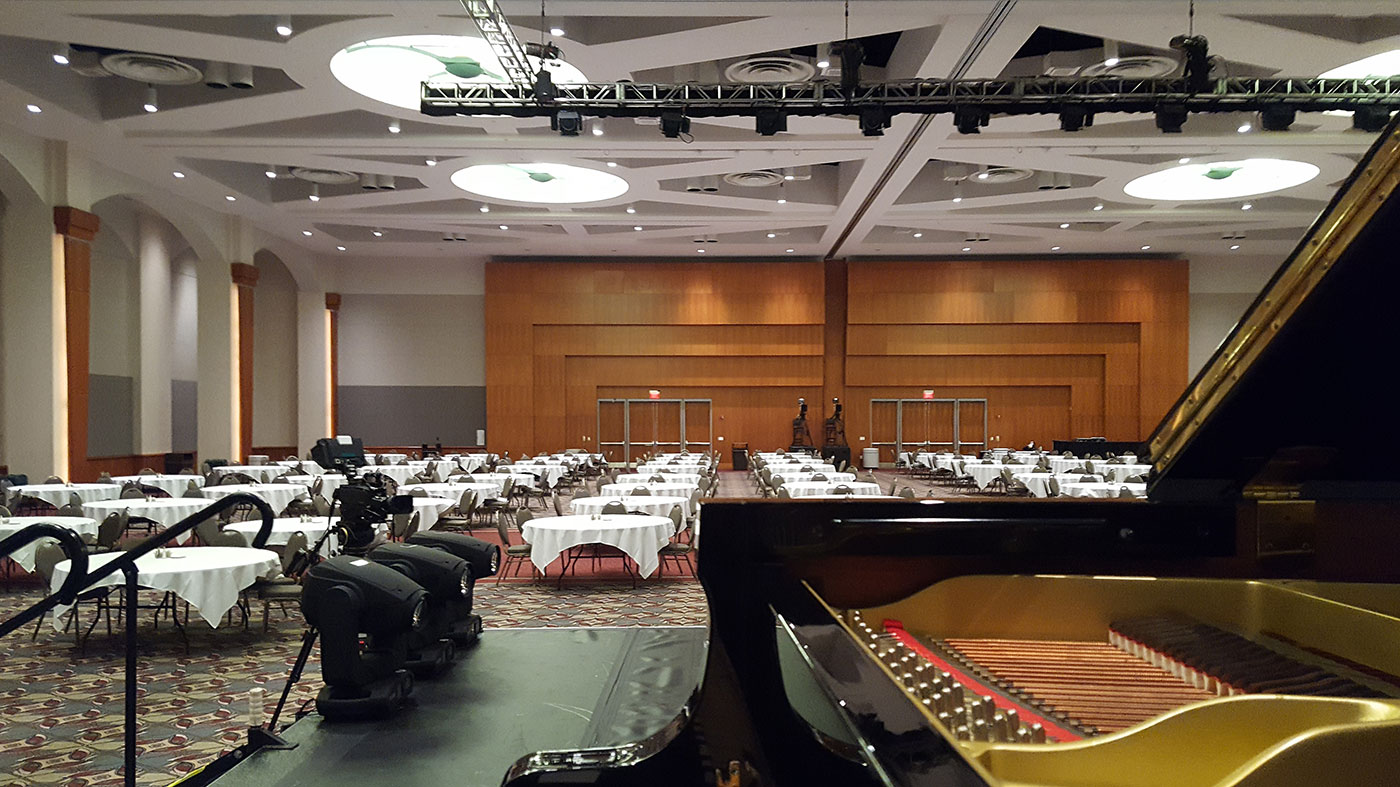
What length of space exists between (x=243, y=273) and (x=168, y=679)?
14415mm

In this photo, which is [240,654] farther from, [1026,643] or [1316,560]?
[1316,560]

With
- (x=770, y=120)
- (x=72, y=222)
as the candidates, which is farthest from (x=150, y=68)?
(x=770, y=120)

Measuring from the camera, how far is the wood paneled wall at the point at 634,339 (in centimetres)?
2156

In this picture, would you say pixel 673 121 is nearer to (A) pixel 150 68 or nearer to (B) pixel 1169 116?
(B) pixel 1169 116

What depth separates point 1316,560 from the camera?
225cm

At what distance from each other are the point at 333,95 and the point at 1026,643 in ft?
36.1

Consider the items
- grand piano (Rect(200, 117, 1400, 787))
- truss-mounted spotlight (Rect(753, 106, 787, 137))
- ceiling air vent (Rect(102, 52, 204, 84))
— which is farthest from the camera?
ceiling air vent (Rect(102, 52, 204, 84))

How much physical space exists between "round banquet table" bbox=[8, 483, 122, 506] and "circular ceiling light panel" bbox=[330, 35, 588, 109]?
5832 mm

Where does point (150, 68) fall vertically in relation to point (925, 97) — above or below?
above

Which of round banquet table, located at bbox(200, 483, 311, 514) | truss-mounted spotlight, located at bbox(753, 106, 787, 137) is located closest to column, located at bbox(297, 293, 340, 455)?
round banquet table, located at bbox(200, 483, 311, 514)

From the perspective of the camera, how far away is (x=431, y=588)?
11.4 ft

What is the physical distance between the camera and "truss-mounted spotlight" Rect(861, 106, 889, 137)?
9.12 meters

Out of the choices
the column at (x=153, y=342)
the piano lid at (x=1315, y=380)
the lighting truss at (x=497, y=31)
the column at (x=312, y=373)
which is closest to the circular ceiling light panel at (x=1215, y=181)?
the lighting truss at (x=497, y=31)

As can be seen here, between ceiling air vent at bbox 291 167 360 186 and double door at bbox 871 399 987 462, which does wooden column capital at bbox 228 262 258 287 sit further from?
double door at bbox 871 399 987 462
